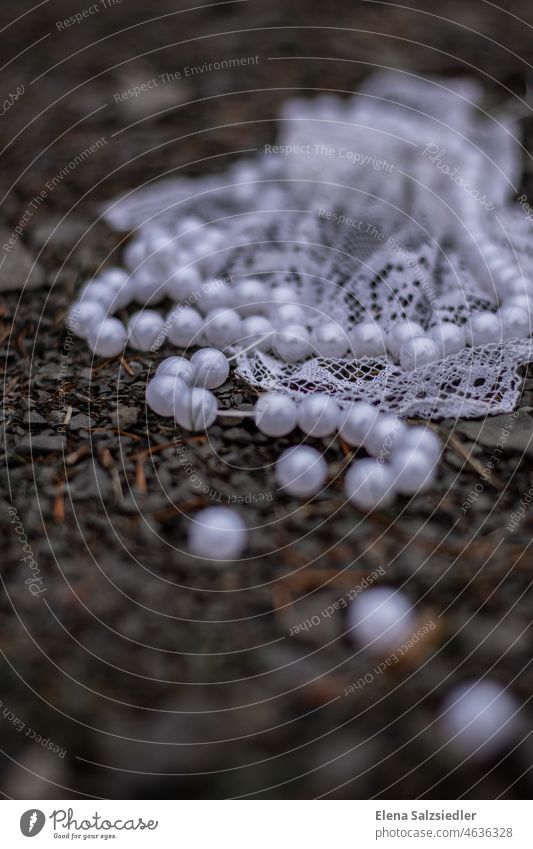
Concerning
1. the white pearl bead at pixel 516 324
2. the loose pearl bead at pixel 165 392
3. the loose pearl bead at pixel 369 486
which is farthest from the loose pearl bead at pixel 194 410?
the white pearl bead at pixel 516 324

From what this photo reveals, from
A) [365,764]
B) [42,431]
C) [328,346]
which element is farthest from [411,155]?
[365,764]

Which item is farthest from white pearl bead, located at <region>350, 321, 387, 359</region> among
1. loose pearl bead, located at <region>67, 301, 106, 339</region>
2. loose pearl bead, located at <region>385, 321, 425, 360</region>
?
loose pearl bead, located at <region>67, 301, 106, 339</region>

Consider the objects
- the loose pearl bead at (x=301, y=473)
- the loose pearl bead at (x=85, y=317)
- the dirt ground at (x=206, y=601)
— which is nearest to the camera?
the dirt ground at (x=206, y=601)

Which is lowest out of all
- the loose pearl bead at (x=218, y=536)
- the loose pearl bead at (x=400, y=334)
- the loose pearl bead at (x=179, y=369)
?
the loose pearl bead at (x=218, y=536)

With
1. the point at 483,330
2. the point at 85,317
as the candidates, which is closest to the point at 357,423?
the point at 483,330

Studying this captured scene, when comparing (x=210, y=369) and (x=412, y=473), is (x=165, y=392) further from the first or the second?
(x=412, y=473)

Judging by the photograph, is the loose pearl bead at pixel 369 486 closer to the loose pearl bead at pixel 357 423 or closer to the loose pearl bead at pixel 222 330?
the loose pearl bead at pixel 357 423
